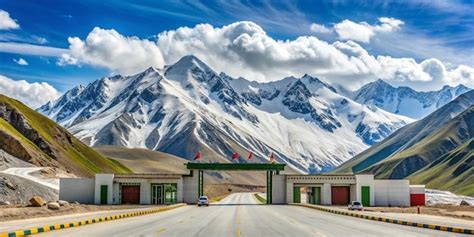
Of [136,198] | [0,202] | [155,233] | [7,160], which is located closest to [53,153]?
[7,160]

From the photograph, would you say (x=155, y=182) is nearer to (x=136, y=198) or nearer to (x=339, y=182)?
(x=136, y=198)

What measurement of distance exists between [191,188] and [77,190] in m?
21.0

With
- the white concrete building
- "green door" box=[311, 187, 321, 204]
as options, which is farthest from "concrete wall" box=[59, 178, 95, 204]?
"green door" box=[311, 187, 321, 204]

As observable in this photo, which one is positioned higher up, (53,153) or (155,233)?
(53,153)

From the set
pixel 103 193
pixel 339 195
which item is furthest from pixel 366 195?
pixel 103 193

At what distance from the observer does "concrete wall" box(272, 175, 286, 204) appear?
5015 inches

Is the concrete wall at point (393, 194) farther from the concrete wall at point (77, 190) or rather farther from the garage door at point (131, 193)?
the concrete wall at point (77, 190)

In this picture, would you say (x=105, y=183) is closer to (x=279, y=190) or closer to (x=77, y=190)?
(x=77, y=190)

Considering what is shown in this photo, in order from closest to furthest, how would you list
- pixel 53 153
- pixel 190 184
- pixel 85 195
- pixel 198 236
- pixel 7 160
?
pixel 198 236 → pixel 85 195 → pixel 190 184 → pixel 7 160 → pixel 53 153

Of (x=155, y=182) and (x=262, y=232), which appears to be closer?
(x=262, y=232)

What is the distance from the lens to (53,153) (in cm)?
19262

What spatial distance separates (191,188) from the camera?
125 metres

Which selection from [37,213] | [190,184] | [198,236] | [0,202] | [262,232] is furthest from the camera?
[190,184]

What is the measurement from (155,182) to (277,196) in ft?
76.6
